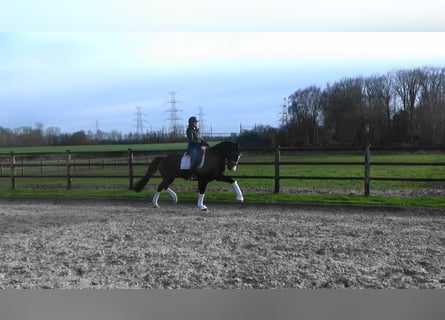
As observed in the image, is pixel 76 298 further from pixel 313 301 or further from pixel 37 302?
pixel 313 301

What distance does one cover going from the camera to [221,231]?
619cm

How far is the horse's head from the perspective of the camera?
26.9 ft

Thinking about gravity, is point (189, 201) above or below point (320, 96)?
below

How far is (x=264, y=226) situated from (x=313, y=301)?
3.83 metres

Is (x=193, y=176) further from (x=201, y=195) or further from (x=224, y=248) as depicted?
(x=224, y=248)

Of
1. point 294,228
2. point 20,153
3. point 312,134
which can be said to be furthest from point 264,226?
point 312,134

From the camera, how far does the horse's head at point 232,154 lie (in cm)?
821

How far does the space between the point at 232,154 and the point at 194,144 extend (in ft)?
2.61

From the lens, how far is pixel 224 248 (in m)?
5.10

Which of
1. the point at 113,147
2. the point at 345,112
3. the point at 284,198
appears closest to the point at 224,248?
the point at 284,198

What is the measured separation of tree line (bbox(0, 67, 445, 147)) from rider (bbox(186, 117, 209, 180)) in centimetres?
188

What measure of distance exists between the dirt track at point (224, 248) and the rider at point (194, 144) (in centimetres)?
96

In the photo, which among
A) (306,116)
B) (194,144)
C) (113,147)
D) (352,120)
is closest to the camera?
(194,144)

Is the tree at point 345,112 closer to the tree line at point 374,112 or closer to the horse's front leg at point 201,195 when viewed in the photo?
the tree line at point 374,112
